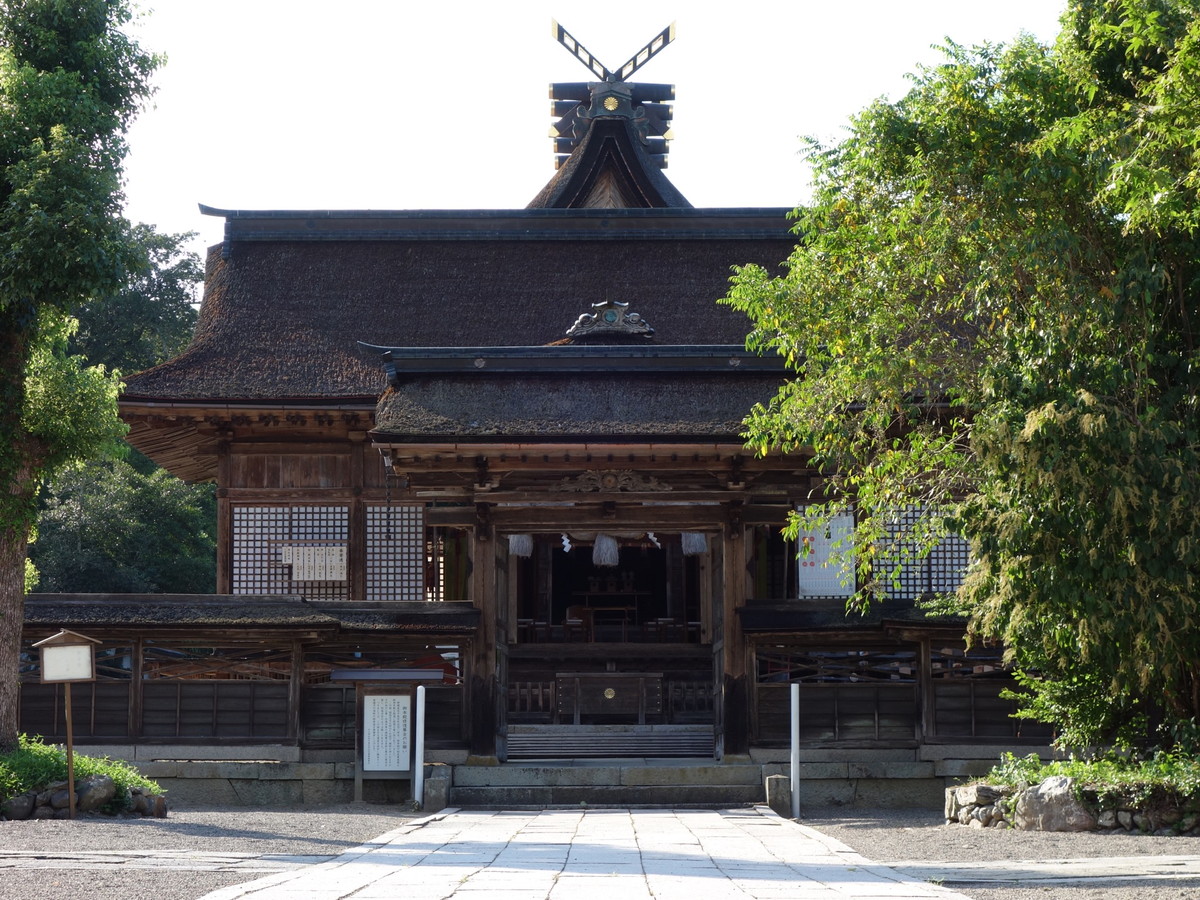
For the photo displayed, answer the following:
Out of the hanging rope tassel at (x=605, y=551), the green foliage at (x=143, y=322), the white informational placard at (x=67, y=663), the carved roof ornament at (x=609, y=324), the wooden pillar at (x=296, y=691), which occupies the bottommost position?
the wooden pillar at (x=296, y=691)

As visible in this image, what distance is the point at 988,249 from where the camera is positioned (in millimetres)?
11414

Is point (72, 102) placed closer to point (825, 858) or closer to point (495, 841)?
point (495, 841)

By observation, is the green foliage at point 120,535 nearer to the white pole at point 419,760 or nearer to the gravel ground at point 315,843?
the gravel ground at point 315,843

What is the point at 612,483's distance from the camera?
54.4 feet

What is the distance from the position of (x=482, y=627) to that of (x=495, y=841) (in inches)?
215

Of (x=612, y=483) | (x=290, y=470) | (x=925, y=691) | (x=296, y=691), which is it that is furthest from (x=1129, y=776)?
(x=290, y=470)

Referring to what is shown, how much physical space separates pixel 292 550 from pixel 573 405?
4.87m

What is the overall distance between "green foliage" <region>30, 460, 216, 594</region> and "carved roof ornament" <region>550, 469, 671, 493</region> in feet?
59.5

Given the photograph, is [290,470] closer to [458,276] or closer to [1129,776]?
[458,276]

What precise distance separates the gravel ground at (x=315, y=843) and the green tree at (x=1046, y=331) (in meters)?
1.69

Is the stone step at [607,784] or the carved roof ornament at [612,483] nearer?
the stone step at [607,784]

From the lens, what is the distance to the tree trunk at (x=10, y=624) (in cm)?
1285

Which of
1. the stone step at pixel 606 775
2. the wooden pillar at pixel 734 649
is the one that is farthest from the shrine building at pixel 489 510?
the stone step at pixel 606 775

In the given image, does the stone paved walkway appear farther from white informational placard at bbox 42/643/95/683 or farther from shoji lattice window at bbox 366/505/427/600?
shoji lattice window at bbox 366/505/427/600
